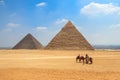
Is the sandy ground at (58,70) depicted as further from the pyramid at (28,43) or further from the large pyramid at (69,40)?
the pyramid at (28,43)

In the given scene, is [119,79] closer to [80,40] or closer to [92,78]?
[92,78]

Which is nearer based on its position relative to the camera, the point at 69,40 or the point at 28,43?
the point at 69,40

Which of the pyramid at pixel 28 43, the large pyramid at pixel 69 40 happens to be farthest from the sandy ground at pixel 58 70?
the pyramid at pixel 28 43

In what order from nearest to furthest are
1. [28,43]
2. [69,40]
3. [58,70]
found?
1. [58,70]
2. [69,40]
3. [28,43]

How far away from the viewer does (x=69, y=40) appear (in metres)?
79.3

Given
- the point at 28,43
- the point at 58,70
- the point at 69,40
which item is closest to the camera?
the point at 58,70

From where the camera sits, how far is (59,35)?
80938 mm

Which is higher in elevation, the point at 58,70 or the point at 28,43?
the point at 28,43

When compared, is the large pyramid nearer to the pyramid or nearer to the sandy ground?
the pyramid

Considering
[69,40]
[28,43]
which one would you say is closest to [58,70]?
[69,40]

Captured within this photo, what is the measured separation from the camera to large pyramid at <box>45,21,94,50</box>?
7812 centimetres

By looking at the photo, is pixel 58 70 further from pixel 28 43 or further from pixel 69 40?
pixel 28 43

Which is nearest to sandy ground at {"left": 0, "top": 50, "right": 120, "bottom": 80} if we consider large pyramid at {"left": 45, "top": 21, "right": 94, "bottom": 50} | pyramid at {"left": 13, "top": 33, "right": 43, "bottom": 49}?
large pyramid at {"left": 45, "top": 21, "right": 94, "bottom": 50}

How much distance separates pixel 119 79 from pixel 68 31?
6615 centimetres
